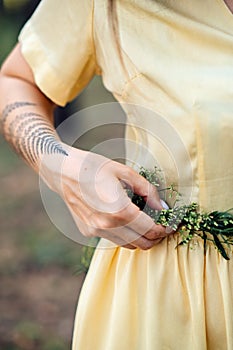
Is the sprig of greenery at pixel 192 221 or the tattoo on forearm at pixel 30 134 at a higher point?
the tattoo on forearm at pixel 30 134

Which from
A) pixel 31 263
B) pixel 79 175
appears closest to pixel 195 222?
pixel 79 175

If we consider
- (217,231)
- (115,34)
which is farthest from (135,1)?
(217,231)

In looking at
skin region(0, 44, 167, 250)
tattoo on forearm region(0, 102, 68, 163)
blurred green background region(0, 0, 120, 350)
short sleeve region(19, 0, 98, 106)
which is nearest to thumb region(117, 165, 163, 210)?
skin region(0, 44, 167, 250)

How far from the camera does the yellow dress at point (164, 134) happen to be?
1393 millimetres

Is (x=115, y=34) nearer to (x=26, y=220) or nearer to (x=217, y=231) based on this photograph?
(x=217, y=231)

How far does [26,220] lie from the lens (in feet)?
16.2

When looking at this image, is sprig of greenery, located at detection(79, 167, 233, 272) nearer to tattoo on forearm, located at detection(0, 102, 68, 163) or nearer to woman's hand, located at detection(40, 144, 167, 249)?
woman's hand, located at detection(40, 144, 167, 249)

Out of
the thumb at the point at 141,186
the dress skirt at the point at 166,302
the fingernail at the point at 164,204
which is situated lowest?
the dress skirt at the point at 166,302

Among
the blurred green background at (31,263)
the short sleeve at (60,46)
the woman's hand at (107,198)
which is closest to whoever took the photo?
the woman's hand at (107,198)

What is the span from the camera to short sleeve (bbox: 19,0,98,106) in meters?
1.52

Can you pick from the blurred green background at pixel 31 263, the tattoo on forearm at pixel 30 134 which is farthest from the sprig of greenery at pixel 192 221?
the blurred green background at pixel 31 263

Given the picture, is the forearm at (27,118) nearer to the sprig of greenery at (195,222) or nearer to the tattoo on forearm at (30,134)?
the tattoo on forearm at (30,134)

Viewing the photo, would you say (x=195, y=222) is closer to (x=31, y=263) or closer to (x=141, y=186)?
(x=141, y=186)

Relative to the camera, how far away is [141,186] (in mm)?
1413
